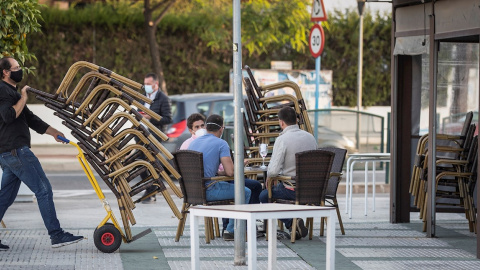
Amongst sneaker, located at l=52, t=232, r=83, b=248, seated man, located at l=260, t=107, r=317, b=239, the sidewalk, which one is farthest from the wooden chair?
sneaker, located at l=52, t=232, r=83, b=248

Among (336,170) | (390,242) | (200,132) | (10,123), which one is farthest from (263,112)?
(10,123)

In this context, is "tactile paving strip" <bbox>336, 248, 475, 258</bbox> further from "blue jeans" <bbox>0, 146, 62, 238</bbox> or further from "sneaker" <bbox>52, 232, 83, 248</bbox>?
"blue jeans" <bbox>0, 146, 62, 238</bbox>

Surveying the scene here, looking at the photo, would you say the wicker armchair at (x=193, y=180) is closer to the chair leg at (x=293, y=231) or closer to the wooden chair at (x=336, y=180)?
the chair leg at (x=293, y=231)

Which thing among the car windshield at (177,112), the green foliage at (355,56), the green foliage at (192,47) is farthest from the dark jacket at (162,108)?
the green foliage at (355,56)

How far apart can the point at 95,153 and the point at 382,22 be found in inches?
788

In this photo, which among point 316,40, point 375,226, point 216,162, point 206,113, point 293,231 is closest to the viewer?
point 293,231

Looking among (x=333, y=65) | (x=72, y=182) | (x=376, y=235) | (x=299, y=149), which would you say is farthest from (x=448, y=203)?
(x=333, y=65)

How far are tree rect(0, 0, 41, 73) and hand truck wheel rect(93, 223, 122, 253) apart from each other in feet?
8.83

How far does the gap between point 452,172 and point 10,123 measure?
15.9 ft

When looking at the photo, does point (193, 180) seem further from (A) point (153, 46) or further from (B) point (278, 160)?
(A) point (153, 46)

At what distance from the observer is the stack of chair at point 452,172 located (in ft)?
35.2

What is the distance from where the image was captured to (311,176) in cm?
962

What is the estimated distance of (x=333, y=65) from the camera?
28.1 m

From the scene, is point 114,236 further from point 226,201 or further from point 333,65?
point 333,65
